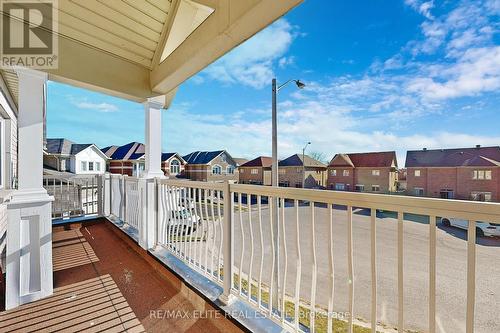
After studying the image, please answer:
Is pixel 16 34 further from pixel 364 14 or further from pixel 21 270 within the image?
pixel 364 14

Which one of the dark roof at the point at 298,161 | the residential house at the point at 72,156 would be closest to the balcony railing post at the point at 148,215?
the residential house at the point at 72,156

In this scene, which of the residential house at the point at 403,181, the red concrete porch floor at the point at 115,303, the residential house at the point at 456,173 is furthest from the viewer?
the residential house at the point at 403,181

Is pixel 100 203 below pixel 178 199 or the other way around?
below

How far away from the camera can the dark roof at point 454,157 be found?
980 centimetres

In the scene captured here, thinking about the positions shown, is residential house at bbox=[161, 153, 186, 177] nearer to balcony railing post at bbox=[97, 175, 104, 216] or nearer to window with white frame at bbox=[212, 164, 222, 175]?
window with white frame at bbox=[212, 164, 222, 175]

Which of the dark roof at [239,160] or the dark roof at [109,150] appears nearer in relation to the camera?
the dark roof at [109,150]

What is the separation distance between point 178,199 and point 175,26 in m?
1.96

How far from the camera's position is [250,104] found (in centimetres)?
1558

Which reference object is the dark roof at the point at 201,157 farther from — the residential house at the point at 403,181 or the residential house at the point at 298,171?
the residential house at the point at 403,181

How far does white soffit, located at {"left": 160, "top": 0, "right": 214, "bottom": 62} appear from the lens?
7.86 feet

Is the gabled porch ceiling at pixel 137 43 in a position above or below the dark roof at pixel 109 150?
below

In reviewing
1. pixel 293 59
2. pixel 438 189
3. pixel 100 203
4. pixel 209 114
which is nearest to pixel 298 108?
pixel 293 59

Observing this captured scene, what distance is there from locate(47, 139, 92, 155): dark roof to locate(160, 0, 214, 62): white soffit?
2051 cm

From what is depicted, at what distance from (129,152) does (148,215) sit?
23363 mm
